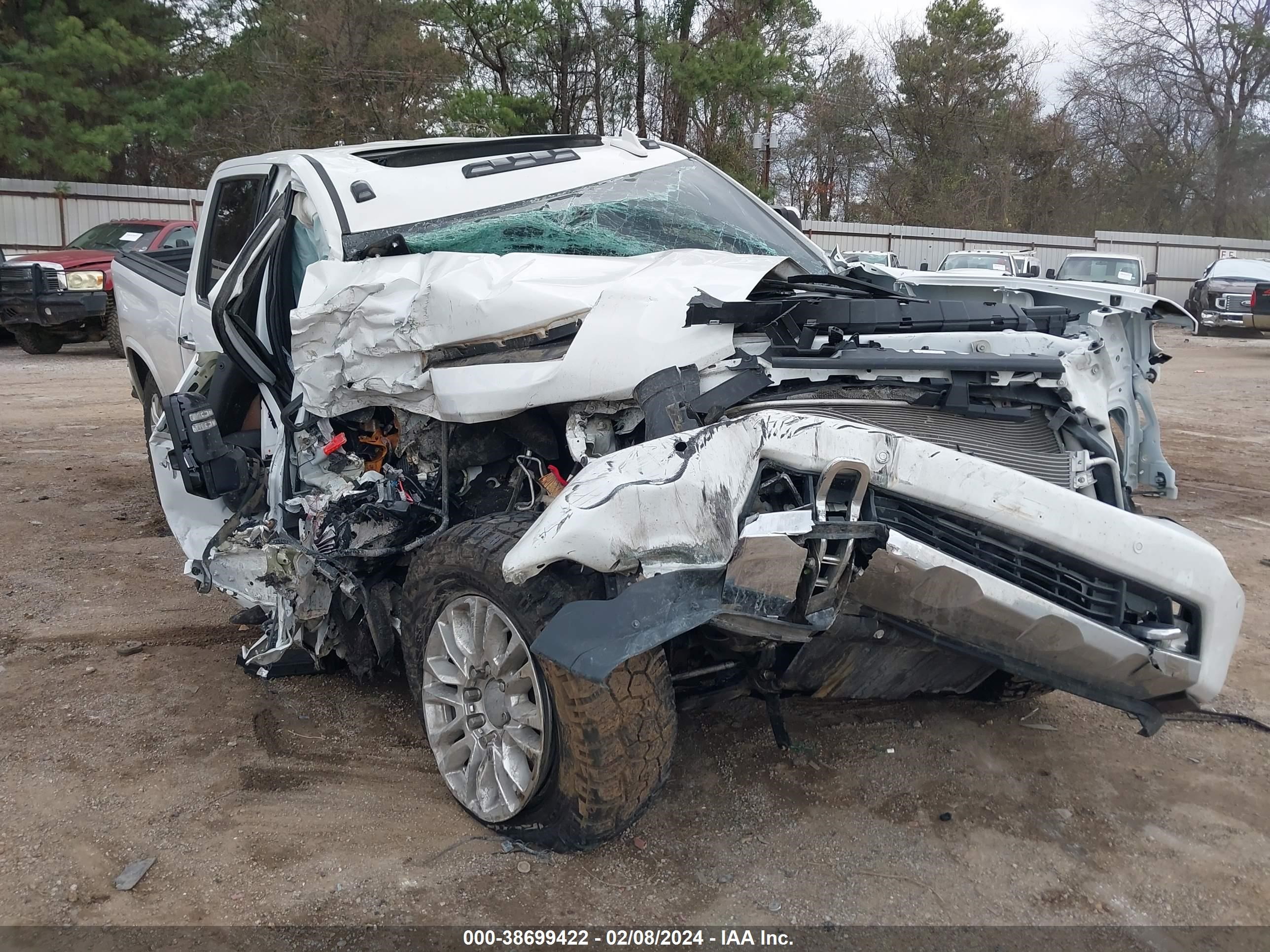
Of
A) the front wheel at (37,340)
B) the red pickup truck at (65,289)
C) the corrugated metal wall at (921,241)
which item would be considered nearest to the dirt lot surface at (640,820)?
the red pickup truck at (65,289)

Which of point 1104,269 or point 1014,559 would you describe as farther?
point 1104,269

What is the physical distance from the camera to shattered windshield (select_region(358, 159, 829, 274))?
12.2 ft

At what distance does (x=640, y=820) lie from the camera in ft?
9.45

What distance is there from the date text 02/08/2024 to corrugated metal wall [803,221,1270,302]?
23.5 meters

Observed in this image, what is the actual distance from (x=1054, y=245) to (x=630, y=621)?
28.1m

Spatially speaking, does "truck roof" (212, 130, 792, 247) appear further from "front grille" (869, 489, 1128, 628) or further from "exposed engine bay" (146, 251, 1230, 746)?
"front grille" (869, 489, 1128, 628)

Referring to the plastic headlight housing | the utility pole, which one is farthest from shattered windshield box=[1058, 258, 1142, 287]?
the plastic headlight housing

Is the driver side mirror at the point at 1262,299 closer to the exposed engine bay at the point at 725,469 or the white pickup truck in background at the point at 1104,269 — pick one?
the white pickup truck in background at the point at 1104,269

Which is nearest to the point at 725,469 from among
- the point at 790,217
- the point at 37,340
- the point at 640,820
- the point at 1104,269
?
the point at 640,820

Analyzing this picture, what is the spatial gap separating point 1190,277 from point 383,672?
2889 centimetres

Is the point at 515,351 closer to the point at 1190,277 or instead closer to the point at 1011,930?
the point at 1011,930

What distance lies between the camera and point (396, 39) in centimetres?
2283

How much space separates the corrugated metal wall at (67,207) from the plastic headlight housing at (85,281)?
21.5 feet

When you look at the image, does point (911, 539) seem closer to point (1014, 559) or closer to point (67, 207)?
point (1014, 559)
